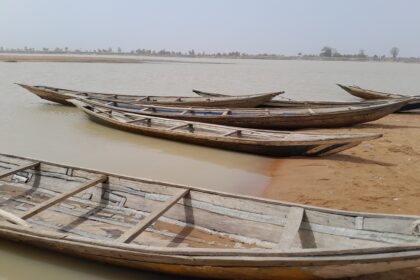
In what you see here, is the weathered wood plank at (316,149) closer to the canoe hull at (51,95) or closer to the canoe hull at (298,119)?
the canoe hull at (298,119)

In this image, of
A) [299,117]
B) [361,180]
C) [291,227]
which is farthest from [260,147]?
[291,227]

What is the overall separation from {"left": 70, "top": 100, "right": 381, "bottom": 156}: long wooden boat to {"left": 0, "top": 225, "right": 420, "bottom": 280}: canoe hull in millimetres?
4207

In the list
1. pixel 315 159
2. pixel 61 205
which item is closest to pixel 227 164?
pixel 315 159

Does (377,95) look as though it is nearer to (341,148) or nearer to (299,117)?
(299,117)

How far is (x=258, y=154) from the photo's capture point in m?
7.53

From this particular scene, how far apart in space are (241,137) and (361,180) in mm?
2841

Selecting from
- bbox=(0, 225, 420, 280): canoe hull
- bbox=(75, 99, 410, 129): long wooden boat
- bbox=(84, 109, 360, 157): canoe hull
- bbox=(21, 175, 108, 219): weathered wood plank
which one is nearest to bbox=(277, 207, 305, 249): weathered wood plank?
bbox=(0, 225, 420, 280): canoe hull

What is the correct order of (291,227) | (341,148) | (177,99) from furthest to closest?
(177,99) → (341,148) → (291,227)

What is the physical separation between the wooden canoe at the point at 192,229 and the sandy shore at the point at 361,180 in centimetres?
62

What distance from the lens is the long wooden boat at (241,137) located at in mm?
6725

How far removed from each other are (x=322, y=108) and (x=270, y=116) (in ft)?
5.94

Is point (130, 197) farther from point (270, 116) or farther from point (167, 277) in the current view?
point (270, 116)

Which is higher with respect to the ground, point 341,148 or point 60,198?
point 341,148

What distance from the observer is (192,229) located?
3.96 metres
